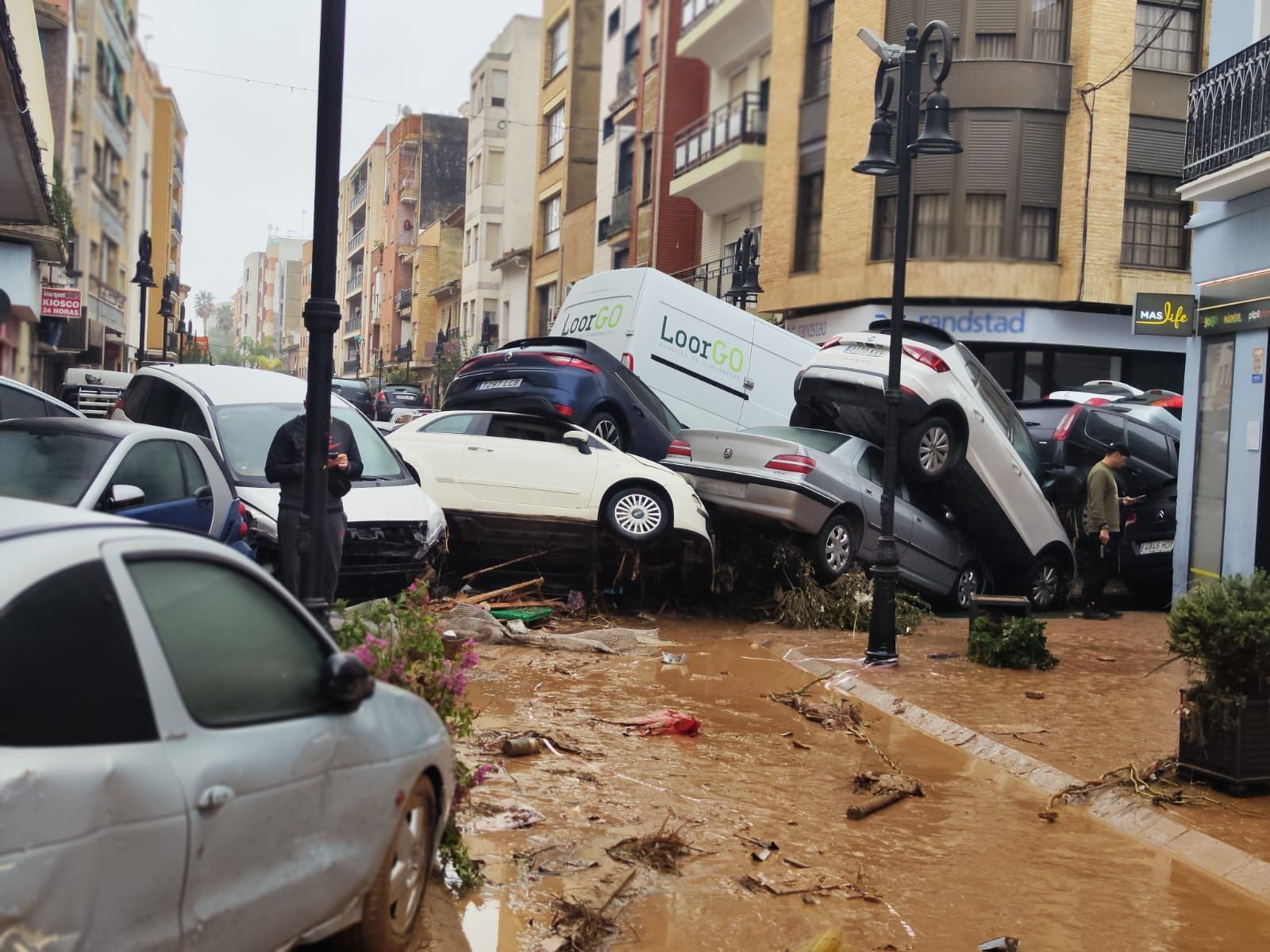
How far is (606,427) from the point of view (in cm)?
1619

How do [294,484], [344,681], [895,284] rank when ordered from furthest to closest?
[895,284] < [294,484] < [344,681]

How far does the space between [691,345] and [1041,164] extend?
10.8 metres

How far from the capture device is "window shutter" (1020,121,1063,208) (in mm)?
25078

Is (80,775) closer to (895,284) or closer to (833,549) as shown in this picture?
(895,284)

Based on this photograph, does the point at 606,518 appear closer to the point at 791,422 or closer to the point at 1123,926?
the point at 791,422

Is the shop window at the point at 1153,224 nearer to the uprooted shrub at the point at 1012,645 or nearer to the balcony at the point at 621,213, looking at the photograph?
the uprooted shrub at the point at 1012,645

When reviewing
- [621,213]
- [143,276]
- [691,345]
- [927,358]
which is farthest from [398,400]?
[927,358]

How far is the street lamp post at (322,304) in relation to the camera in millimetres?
5566

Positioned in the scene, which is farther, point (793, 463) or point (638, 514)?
point (638, 514)

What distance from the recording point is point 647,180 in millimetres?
39406

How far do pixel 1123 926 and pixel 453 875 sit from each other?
275cm

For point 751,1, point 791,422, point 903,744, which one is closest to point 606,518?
point 791,422

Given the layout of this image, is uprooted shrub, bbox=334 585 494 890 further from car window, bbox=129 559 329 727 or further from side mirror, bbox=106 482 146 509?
side mirror, bbox=106 482 146 509

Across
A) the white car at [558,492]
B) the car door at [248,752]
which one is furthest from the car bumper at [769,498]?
the car door at [248,752]
